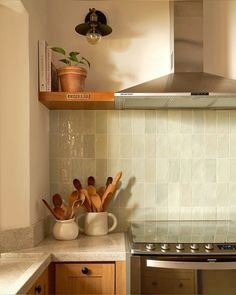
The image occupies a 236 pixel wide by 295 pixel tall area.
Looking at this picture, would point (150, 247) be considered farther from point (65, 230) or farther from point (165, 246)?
point (65, 230)

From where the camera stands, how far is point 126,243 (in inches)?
62.4

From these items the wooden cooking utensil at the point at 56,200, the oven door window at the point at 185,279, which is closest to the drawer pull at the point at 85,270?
the oven door window at the point at 185,279

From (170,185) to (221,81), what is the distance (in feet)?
2.28

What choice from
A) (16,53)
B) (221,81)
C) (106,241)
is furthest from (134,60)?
(106,241)

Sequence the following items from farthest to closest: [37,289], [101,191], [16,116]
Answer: [101,191], [16,116], [37,289]

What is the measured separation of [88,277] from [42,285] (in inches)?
8.8

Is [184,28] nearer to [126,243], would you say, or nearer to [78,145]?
[78,145]

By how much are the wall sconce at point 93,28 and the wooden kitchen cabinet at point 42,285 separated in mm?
1265

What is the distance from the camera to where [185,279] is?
1354mm

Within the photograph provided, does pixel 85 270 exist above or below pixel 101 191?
below

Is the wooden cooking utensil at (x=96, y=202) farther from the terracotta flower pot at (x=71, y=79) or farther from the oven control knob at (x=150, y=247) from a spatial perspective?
the terracotta flower pot at (x=71, y=79)

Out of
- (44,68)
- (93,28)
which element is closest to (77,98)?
(44,68)

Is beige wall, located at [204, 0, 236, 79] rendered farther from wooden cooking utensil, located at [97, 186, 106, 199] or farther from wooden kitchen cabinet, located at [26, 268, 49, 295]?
wooden kitchen cabinet, located at [26, 268, 49, 295]

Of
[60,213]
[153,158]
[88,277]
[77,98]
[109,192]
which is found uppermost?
[77,98]
